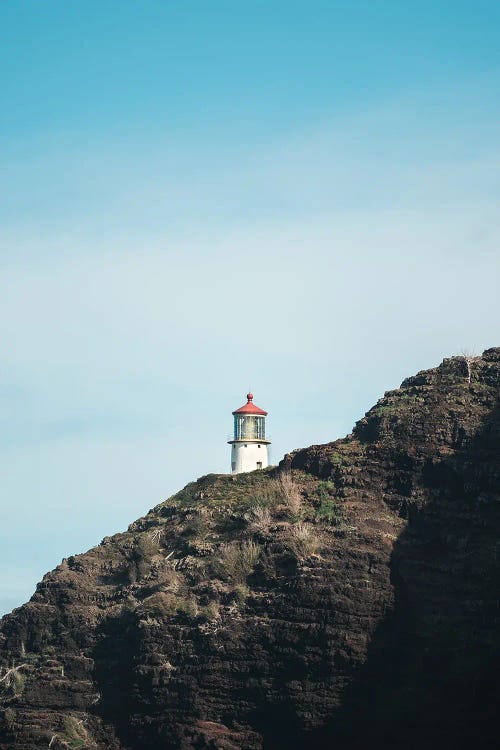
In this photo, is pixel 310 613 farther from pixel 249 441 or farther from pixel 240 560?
pixel 249 441

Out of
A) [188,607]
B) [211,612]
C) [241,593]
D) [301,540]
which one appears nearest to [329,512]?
[301,540]

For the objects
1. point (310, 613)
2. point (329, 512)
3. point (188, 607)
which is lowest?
point (310, 613)

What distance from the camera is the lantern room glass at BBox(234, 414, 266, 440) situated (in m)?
121

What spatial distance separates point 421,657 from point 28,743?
19893mm

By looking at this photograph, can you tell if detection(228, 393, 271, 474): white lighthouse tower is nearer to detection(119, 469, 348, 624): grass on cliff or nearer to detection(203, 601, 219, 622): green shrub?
detection(119, 469, 348, 624): grass on cliff

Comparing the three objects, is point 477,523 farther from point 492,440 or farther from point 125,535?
point 125,535

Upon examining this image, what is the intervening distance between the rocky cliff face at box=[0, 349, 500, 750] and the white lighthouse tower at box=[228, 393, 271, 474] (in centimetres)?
991

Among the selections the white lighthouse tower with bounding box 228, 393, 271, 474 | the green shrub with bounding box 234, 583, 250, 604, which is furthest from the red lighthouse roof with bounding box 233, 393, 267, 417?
the green shrub with bounding box 234, 583, 250, 604

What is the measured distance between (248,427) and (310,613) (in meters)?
24.4

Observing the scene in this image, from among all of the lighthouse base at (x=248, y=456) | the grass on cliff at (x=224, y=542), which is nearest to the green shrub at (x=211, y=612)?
the grass on cliff at (x=224, y=542)

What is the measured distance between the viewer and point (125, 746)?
100062mm

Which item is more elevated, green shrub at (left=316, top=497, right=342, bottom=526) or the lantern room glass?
the lantern room glass

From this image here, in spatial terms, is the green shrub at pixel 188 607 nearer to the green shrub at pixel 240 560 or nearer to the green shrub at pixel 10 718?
the green shrub at pixel 240 560

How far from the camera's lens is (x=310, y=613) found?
323 ft
